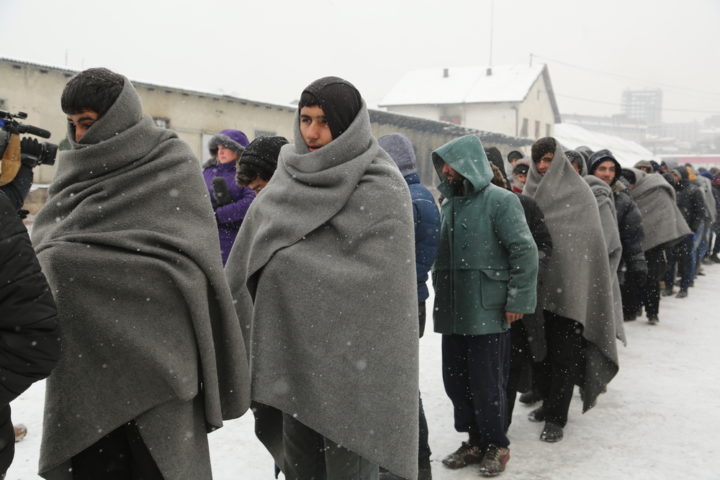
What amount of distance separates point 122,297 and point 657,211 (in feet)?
25.1

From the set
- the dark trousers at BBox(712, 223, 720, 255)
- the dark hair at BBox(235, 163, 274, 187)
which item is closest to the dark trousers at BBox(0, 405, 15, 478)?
the dark hair at BBox(235, 163, 274, 187)

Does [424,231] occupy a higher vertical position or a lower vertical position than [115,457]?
higher

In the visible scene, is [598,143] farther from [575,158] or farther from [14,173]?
[14,173]

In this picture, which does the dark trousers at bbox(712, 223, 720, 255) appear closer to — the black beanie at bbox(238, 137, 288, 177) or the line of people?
the black beanie at bbox(238, 137, 288, 177)

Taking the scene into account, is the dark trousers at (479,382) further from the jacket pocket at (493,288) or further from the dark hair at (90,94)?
the dark hair at (90,94)

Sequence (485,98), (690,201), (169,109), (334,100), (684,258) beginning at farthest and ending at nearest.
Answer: (485,98) → (169,109) → (690,201) → (684,258) → (334,100)

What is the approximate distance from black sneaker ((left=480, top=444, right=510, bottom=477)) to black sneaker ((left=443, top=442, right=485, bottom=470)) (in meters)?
0.11

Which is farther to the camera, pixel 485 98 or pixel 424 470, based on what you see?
pixel 485 98

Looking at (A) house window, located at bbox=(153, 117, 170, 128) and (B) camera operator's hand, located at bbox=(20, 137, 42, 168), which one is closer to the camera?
(B) camera operator's hand, located at bbox=(20, 137, 42, 168)

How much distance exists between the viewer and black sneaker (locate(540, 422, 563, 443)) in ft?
14.0

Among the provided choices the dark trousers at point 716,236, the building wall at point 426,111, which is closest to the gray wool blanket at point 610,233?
the dark trousers at point 716,236

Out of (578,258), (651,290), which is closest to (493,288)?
(578,258)

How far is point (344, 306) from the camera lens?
2307 millimetres

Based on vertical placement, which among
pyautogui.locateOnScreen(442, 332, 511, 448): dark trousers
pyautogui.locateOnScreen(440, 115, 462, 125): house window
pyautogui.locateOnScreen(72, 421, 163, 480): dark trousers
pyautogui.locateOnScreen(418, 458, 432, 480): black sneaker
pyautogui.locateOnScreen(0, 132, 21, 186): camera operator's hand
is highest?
pyautogui.locateOnScreen(440, 115, 462, 125): house window
